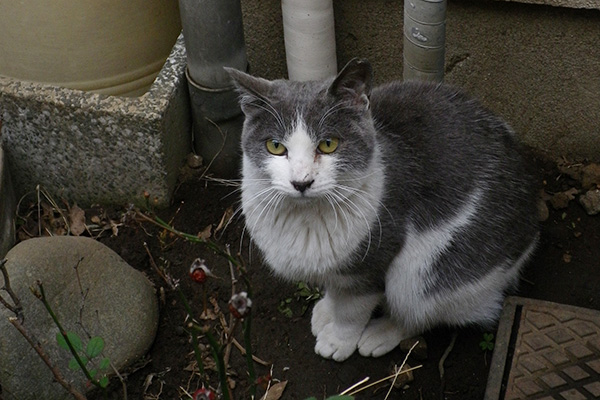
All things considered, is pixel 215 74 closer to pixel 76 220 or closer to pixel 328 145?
pixel 76 220

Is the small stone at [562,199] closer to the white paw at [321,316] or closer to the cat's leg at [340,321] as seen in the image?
the cat's leg at [340,321]

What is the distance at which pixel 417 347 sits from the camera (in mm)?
2725

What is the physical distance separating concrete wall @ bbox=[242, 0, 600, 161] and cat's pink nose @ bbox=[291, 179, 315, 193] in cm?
132

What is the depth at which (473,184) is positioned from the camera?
2.50 m

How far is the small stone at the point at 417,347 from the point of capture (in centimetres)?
272

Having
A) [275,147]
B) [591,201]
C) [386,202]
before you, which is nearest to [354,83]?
[275,147]

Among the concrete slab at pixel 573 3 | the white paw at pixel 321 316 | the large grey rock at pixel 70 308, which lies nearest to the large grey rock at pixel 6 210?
the large grey rock at pixel 70 308

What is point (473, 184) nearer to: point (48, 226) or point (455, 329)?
point (455, 329)

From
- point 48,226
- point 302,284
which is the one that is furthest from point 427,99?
point 48,226

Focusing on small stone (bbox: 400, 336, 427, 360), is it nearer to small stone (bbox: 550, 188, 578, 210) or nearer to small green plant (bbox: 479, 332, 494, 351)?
small green plant (bbox: 479, 332, 494, 351)

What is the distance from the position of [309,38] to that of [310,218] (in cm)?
99

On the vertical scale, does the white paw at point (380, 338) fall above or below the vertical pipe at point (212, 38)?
below

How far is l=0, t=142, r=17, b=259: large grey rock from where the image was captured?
117 inches

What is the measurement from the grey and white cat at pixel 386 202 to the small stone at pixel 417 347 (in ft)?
0.09
